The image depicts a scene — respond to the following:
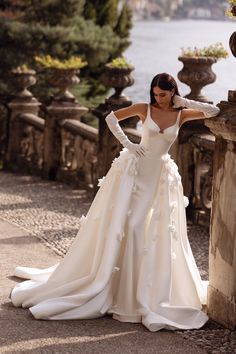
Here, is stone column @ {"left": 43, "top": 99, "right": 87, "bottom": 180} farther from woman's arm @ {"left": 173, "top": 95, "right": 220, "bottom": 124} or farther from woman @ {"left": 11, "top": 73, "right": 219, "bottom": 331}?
woman's arm @ {"left": 173, "top": 95, "right": 220, "bottom": 124}

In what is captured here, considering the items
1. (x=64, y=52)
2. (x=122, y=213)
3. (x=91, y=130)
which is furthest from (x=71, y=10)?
(x=122, y=213)

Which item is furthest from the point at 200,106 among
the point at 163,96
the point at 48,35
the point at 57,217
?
the point at 48,35

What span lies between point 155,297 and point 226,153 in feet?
3.38

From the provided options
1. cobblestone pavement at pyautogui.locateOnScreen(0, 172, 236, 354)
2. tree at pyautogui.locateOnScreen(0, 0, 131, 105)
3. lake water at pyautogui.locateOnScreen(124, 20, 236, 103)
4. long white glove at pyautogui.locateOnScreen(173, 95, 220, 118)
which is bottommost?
lake water at pyautogui.locateOnScreen(124, 20, 236, 103)

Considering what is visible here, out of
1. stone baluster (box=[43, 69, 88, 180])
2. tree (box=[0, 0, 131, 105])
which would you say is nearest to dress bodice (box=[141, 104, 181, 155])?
stone baluster (box=[43, 69, 88, 180])

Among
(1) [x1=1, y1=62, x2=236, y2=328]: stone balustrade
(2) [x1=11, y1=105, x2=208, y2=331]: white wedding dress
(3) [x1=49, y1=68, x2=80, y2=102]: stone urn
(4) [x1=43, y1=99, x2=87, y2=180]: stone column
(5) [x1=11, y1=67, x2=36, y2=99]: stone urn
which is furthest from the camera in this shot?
(5) [x1=11, y1=67, x2=36, y2=99]: stone urn

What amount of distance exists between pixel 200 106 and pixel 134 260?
43.1 inches

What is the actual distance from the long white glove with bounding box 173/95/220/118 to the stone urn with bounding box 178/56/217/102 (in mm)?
3781

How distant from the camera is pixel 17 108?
47.7 ft

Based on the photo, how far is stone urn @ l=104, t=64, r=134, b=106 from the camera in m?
11.1

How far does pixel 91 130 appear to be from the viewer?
12.0 m

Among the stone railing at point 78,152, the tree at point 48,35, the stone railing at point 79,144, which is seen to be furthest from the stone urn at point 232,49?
the tree at point 48,35

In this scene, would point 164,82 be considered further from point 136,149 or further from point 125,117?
point 136,149

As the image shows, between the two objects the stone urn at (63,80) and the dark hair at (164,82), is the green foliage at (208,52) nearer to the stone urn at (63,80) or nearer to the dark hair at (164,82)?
the stone urn at (63,80)
